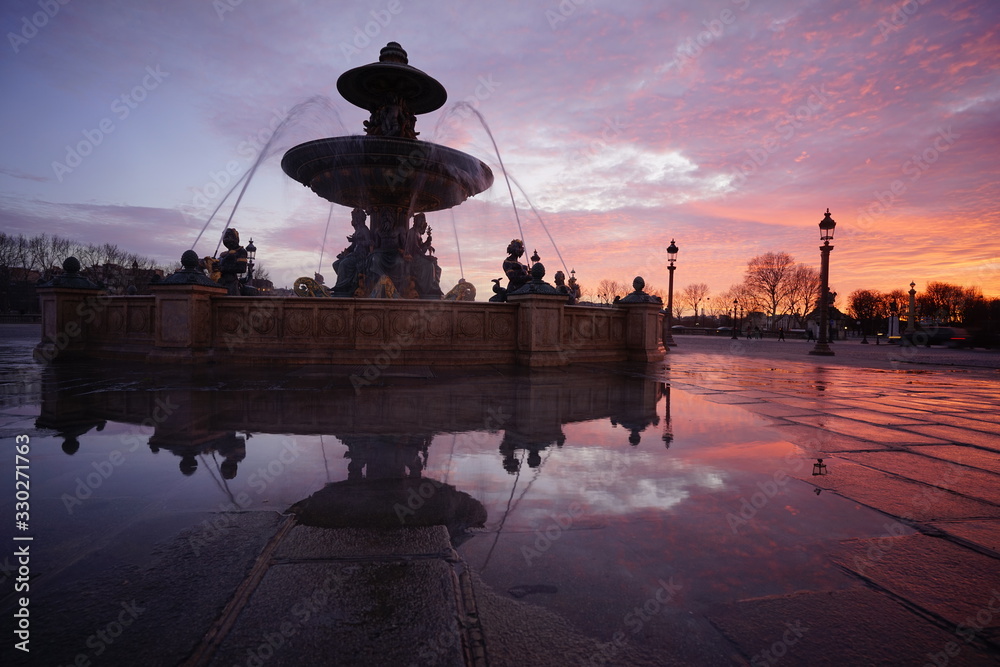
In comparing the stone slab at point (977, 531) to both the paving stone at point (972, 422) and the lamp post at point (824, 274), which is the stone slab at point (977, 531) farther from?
the lamp post at point (824, 274)

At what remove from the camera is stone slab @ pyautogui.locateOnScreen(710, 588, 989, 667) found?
5.20ft

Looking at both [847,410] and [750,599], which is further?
[847,410]

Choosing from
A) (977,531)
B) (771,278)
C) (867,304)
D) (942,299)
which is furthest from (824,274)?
(942,299)

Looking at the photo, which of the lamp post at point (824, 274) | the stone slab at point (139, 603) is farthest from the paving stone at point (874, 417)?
the lamp post at point (824, 274)

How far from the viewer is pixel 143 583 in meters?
1.96

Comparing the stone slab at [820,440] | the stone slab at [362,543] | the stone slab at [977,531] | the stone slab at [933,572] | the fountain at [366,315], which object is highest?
the fountain at [366,315]

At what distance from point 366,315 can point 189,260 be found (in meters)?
4.03

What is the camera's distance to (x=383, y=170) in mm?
13367

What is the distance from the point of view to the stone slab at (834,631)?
1.58 meters

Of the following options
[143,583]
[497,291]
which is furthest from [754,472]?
[497,291]

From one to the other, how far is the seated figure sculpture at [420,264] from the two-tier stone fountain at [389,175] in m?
0.03

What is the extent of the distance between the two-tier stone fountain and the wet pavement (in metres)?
9.51

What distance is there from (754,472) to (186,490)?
12.7ft

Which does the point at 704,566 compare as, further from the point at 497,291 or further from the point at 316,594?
the point at 497,291
